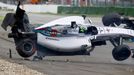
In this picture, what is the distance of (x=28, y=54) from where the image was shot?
1317 cm

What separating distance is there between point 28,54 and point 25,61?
291mm

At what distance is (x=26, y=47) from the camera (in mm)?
13141

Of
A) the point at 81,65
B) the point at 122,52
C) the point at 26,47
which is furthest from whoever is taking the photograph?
the point at 26,47

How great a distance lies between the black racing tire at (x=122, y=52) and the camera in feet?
42.1

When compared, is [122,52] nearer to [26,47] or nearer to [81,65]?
[81,65]

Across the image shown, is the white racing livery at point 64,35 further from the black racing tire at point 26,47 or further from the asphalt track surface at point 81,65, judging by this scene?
the asphalt track surface at point 81,65

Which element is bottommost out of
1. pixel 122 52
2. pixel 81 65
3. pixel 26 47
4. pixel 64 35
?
pixel 81 65

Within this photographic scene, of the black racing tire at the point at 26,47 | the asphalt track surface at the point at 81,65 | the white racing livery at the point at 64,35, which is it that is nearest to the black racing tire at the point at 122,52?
the white racing livery at the point at 64,35

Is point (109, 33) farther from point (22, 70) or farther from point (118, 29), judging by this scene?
point (22, 70)

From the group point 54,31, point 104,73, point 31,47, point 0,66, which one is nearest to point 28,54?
point 31,47

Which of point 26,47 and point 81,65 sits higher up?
point 26,47

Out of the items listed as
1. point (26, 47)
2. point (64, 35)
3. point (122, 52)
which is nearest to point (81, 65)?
point (64, 35)

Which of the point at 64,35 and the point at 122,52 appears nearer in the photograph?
the point at 122,52

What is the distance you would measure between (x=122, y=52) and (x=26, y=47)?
2816 millimetres
